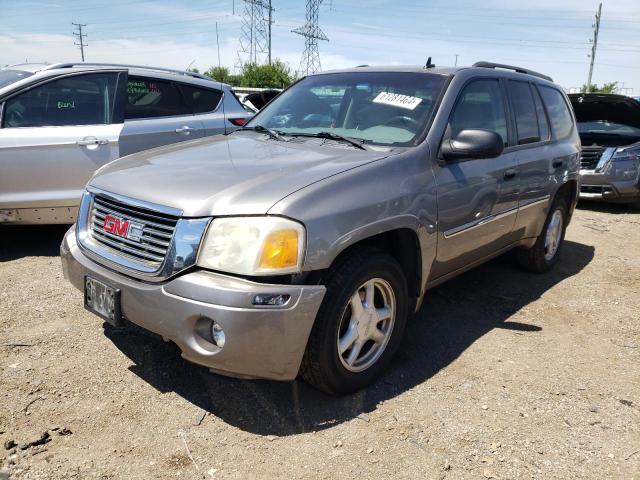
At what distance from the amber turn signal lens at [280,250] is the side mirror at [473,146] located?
4.17ft

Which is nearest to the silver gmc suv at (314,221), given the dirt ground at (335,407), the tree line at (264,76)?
the dirt ground at (335,407)

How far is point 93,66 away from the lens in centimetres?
519

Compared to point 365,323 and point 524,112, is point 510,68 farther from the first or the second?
point 365,323

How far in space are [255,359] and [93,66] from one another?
4066 millimetres

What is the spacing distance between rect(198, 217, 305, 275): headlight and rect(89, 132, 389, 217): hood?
6 cm

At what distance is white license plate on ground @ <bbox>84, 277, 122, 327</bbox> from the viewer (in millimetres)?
2564


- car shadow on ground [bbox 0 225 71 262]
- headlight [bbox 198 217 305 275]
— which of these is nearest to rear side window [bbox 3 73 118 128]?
car shadow on ground [bbox 0 225 71 262]

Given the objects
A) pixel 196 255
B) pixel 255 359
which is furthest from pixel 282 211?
pixel 255 359

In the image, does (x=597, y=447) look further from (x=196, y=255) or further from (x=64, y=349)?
(x=64, y=349)

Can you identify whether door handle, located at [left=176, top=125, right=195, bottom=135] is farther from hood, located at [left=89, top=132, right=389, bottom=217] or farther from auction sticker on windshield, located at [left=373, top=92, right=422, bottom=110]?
auction sticker on windshield, located at [left=373, top=92, right=422, bottom=110]

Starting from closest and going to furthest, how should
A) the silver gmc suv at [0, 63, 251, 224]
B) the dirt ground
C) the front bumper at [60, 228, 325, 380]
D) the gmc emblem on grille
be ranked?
the front bumper at [60, 228, 325, 380] → the dirt ground → the gmc emblem on grille → the silver gmc suv at [0, 63, 251, 224]

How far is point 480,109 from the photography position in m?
3.67

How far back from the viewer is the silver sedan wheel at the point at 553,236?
4977 mm

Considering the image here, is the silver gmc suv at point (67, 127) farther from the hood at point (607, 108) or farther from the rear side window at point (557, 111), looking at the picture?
the hood at point (607, 108)
